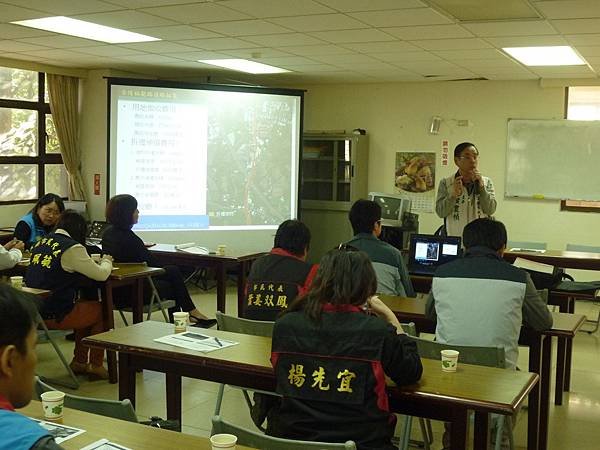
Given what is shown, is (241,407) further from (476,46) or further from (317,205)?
(317,205)

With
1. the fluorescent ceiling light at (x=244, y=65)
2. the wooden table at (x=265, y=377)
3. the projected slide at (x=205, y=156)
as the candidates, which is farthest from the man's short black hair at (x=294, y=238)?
the projected slide at (x=205, y=156)

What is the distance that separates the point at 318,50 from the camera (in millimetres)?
6582

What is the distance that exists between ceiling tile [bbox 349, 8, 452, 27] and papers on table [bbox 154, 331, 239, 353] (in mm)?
2596

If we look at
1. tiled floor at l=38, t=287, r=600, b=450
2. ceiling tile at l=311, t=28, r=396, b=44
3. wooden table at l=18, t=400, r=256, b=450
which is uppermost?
ceiling tile at l=311, t=28, r=396, b=44

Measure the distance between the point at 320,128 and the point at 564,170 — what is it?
10.3ft

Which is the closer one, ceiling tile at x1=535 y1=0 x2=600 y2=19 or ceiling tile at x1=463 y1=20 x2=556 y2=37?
ceiling tile at x1=535 y1=0 x2=600 y2=19

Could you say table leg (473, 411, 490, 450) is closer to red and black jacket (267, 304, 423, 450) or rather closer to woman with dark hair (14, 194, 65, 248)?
red and black jacket (267, 304, 423, 450)

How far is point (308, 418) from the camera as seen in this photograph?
2477mm

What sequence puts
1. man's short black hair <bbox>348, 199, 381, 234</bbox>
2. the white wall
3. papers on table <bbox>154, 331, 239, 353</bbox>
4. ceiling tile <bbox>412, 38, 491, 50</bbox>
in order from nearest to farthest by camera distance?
papers on table <bbox>154, 331, 239, 353</bbox>
man's short black hair <bbox>348, 199, 381, 234</bbox>
ceiling tile <bbox>412, 38, 491, 50</bbox>
the white wall

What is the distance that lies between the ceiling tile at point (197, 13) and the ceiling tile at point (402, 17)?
33.1 inches

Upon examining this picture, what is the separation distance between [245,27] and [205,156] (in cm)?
284

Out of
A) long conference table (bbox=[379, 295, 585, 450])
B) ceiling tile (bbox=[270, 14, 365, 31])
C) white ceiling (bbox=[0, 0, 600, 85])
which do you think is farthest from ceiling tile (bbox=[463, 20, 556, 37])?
long conference table (bbox=[379, 295, 585, 450])

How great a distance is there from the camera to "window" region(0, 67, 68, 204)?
790 cm

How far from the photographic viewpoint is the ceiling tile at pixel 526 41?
555 cm
